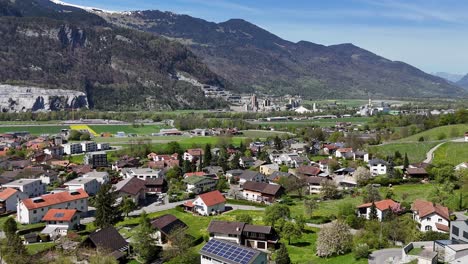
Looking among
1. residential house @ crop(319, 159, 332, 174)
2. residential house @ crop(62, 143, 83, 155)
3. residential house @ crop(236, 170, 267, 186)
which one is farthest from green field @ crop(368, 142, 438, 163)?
residential house @ crop(62, 143, 83, 155)

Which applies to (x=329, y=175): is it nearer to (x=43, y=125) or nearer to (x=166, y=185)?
(x=166, y=185)

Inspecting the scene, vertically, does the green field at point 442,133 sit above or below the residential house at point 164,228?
above

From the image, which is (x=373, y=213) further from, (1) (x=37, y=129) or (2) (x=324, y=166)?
(1) (x=37, y=129)

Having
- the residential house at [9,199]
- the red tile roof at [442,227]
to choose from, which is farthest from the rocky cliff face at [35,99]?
the red tile roof at [442,227]

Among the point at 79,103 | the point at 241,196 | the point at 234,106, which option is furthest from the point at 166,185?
the point at 234,106

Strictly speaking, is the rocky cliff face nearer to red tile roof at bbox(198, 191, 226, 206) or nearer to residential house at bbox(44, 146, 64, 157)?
residential house at bbox(44, 146, 64, 157)

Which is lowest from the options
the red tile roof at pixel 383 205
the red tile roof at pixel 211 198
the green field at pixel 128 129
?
the green field at pixel 128 129

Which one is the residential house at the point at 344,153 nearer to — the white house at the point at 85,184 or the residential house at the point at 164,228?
the white house at the point at 85,184
